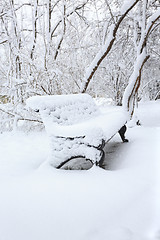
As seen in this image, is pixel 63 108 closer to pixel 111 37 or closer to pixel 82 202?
pixel 82 202

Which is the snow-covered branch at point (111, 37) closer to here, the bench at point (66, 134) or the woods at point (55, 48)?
the woods at point (55, 48)

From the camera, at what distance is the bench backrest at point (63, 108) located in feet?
7.54

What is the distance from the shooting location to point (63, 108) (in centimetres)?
271

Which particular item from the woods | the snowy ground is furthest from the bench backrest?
the woods

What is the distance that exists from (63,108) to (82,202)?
1.42 m

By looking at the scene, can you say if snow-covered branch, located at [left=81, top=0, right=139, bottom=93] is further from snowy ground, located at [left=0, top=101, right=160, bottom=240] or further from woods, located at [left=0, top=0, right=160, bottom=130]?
snowy ground, located at [left=0, top=101, right=160, bottom=240]

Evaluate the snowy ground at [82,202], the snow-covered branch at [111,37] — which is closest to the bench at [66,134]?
the snowy ground at [82,202]

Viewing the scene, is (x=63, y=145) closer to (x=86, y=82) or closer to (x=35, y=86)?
(x=35, y=86)

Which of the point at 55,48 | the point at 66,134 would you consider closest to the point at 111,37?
the point at 55,48

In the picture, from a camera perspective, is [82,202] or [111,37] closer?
[82,202]

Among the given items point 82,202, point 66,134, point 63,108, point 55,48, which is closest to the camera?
point 82,202

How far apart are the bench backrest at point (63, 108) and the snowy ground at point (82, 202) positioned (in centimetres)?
62

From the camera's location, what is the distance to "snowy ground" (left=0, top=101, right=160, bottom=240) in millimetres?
1268

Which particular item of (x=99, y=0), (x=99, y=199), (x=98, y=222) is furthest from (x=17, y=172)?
(x=99, y=0)
